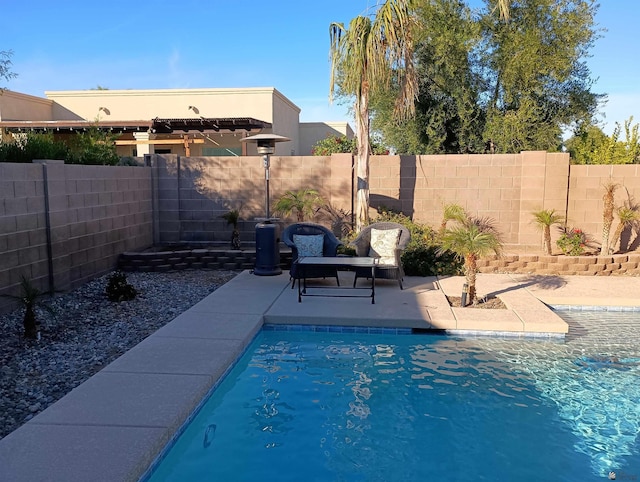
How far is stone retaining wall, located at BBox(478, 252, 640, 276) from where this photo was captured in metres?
11.0

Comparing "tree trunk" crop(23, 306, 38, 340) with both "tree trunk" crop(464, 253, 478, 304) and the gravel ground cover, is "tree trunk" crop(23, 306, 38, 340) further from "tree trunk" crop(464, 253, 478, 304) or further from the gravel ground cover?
"tree trunk" crop(464, 253, 478, 304)

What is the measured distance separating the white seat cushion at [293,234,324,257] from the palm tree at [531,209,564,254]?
480cm

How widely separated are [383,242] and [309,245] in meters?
1.43

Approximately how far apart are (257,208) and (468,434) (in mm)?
8933

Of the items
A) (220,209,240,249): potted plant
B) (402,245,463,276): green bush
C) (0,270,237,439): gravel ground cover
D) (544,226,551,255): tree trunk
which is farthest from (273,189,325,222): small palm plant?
(544,226,551,255): tree trunk

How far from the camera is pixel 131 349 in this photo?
250 inches

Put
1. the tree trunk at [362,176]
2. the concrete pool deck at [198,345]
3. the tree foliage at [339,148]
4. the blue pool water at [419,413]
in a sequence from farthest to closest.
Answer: the tree foliage at [339,148] < the tree trunk at [362,176] < the blue pool water at [419,413] < the concrete pool deck at [198,345]

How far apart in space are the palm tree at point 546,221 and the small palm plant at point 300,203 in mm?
4814

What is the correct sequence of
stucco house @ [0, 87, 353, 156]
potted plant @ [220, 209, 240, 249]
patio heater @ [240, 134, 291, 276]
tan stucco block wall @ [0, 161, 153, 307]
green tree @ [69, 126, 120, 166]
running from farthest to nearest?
stucco house @ [0, 87, 353, 156]
potted plant @ [220, 209, 240, 249]
green tree @ [69, 126, 120, 166]
patio heater @ [240, 134, 291, 276]
tan stucco block wall @ [0, 161, 153, 307]

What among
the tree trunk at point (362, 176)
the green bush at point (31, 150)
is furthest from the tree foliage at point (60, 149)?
the tree trunk at point (362, 176)

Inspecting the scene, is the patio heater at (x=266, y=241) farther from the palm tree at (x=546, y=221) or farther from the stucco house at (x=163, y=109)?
the stucco house at (x=163, y=109)

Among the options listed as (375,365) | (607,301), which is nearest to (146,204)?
(375,365)

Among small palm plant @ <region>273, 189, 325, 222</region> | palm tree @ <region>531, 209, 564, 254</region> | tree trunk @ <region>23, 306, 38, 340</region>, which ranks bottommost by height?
tree trunk @ <region>23, 306, 38, 340</region>

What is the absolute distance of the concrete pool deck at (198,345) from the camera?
393 centimetres
